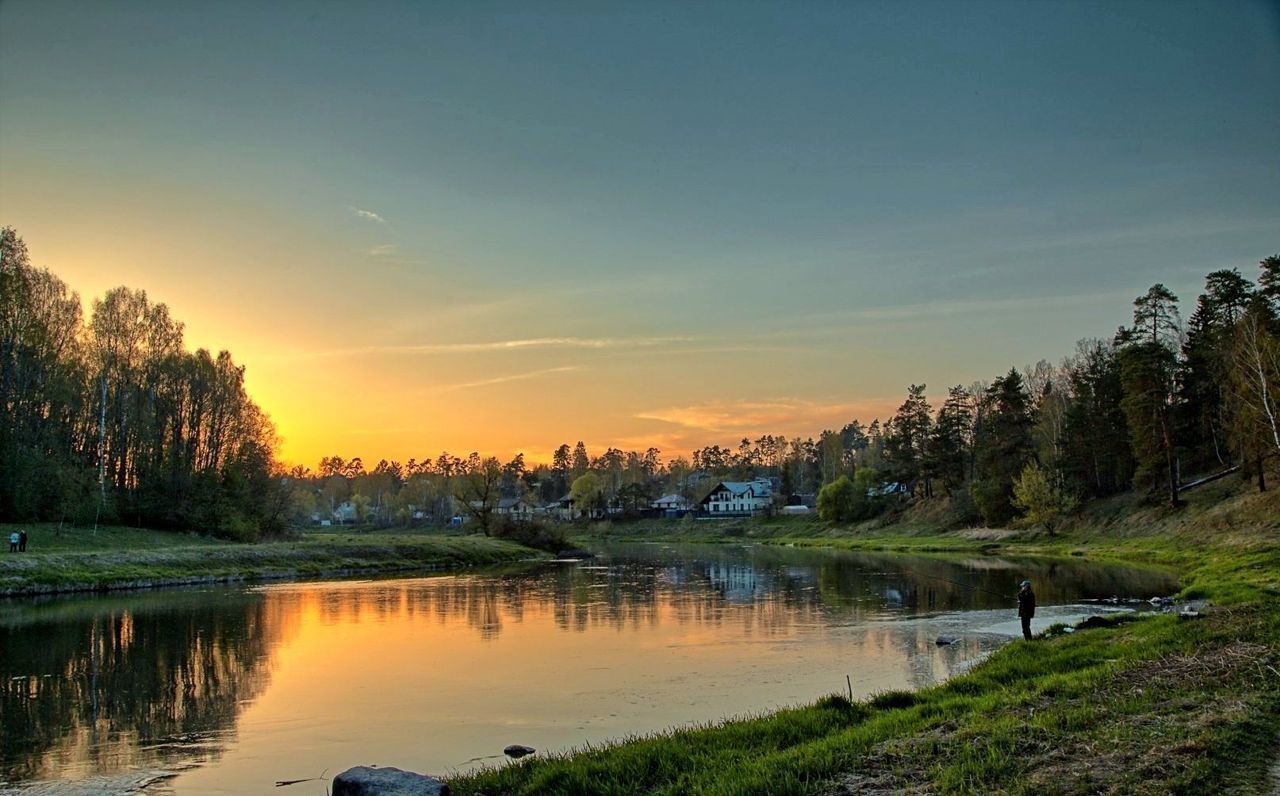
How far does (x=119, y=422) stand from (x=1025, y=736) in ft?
219

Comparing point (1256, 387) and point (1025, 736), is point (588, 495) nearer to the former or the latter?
point (1256, 387)

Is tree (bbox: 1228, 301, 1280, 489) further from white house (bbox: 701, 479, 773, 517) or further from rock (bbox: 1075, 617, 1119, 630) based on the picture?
white house (bbox: 701, 479, 773, 517)

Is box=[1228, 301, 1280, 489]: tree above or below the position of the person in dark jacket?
above

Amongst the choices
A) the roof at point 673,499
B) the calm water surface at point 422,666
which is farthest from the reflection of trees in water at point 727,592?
the roof at point 673,499

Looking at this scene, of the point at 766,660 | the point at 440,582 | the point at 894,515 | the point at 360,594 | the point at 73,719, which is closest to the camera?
the point at 73,719

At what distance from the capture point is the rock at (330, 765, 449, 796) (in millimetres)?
8750

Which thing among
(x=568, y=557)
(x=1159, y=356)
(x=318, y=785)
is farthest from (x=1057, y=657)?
(x=568, y=557)

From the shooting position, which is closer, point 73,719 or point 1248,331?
point 73,719

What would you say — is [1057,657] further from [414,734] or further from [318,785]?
[318,785]

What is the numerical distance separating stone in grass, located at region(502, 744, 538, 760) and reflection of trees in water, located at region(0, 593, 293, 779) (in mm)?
5182

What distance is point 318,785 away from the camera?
1174 centimetres

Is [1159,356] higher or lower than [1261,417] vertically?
higher

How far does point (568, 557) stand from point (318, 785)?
64591mm

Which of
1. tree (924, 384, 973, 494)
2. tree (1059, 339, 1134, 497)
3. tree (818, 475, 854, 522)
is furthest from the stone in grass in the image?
tree (818, 475, 854, 522)
